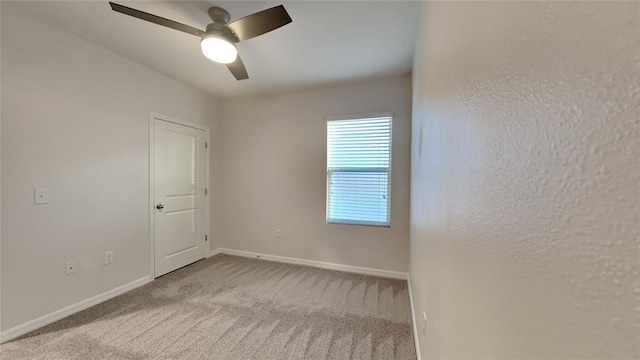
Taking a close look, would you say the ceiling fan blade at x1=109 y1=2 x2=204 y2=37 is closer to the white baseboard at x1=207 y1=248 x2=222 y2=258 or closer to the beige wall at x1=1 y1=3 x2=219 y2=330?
the beige wall at x1=1 y1=3 x2=219 y2=330

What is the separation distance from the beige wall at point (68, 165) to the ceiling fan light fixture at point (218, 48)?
140cm

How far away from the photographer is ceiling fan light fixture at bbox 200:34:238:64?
179 cm

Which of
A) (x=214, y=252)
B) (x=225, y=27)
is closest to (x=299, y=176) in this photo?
(x=214, y=252)

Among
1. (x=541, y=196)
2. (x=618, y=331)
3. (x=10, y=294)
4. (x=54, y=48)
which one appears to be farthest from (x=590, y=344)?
(x=54, y=48)

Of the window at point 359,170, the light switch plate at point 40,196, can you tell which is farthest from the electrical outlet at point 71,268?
the window at point 359,170

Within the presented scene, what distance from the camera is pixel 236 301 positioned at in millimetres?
2408

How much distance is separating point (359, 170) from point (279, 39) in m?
1.74

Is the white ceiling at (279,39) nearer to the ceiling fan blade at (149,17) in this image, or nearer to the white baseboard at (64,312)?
the ceiling fan blade at (149,17)

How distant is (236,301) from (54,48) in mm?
2778

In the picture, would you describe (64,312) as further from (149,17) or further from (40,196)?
(149,17)

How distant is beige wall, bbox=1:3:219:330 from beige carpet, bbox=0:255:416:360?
0.35 meters

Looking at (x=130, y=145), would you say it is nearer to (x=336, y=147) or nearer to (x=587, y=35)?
(x=336, y=147)

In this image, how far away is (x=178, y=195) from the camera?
10.7 feet

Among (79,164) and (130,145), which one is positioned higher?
(130,145)
